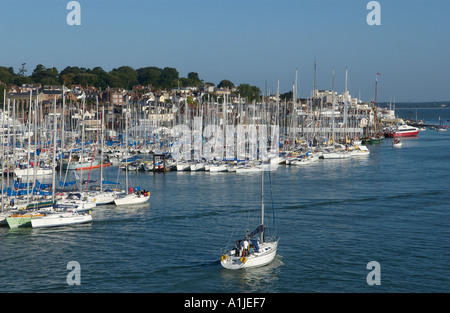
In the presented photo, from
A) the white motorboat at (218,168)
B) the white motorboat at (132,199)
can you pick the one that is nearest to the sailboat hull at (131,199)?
the white motorboat at (132,199)

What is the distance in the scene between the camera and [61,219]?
28922mm

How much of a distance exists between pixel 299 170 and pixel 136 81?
378 feet

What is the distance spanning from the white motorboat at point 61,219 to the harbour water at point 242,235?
52cm

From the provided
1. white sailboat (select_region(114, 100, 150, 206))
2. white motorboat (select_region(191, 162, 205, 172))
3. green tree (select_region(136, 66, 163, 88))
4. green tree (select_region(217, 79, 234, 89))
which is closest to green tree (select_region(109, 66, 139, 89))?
green tree (select_region(136, 66, 163, 88))

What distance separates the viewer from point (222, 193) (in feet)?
129

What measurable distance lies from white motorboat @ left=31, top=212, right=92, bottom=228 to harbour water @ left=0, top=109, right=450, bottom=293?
52cm

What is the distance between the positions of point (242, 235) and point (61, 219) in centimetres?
863

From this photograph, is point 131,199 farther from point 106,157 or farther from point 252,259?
point 106,157

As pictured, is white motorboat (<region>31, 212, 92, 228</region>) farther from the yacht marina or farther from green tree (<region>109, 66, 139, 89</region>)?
green tree (<region>109, 66, 139, 89</region>)

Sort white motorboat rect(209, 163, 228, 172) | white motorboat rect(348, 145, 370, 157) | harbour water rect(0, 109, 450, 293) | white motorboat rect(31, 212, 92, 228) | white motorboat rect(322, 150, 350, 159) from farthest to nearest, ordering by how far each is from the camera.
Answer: white motorboat rect(348, 145, 370, 157) < white motorboat rect(322, 150, 350, 159) < white motorboat rect(209, 163, 228, 172) < white motorboat rect(31, 212, 92, 228) < harbour water rect(0, 109, 450, 293)

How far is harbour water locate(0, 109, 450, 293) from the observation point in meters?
20.7

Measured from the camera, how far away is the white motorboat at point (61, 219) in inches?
1120

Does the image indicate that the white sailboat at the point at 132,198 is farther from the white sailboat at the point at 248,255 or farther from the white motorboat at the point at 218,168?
the white motorboat at the point at 218,168
